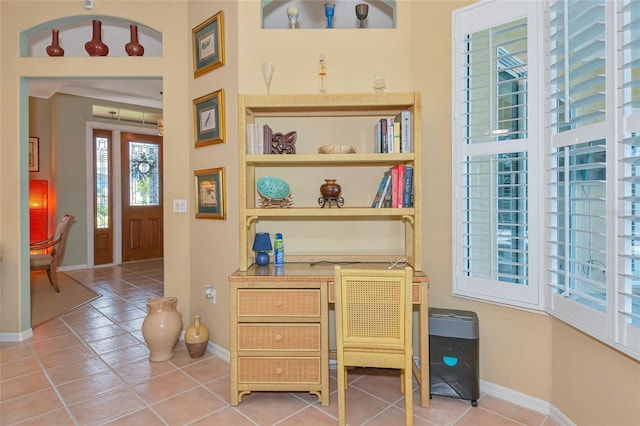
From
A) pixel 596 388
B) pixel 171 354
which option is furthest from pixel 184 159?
pixel 596 388

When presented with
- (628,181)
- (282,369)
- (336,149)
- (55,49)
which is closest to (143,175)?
(55,49)

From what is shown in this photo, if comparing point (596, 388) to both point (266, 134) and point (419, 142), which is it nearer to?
point (419, 142)

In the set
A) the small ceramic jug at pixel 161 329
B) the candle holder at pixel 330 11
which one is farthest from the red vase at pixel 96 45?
the small ceramic jug at pixel 161 329

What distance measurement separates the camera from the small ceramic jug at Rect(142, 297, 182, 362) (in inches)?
113

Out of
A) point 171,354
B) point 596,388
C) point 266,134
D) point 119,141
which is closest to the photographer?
point 596,388

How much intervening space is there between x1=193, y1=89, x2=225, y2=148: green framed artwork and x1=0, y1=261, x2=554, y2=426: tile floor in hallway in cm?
176

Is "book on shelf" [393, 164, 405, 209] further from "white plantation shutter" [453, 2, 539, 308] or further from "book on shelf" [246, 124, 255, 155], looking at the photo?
"book on shelf" [246, 124, 255, 155]

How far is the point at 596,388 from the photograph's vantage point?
1.85 meters

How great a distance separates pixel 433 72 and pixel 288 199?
1355mm

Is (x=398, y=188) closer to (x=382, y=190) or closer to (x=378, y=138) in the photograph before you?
(x=382, y=190)

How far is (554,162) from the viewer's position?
207cm

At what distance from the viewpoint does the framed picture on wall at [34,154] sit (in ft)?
20.3

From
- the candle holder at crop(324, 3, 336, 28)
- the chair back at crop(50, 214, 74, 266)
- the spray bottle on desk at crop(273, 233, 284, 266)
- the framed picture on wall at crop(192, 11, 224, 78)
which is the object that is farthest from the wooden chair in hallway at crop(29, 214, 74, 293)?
the candle holder at crop(324, 3, 336, 28)

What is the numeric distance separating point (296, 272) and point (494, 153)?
1.44 metres
